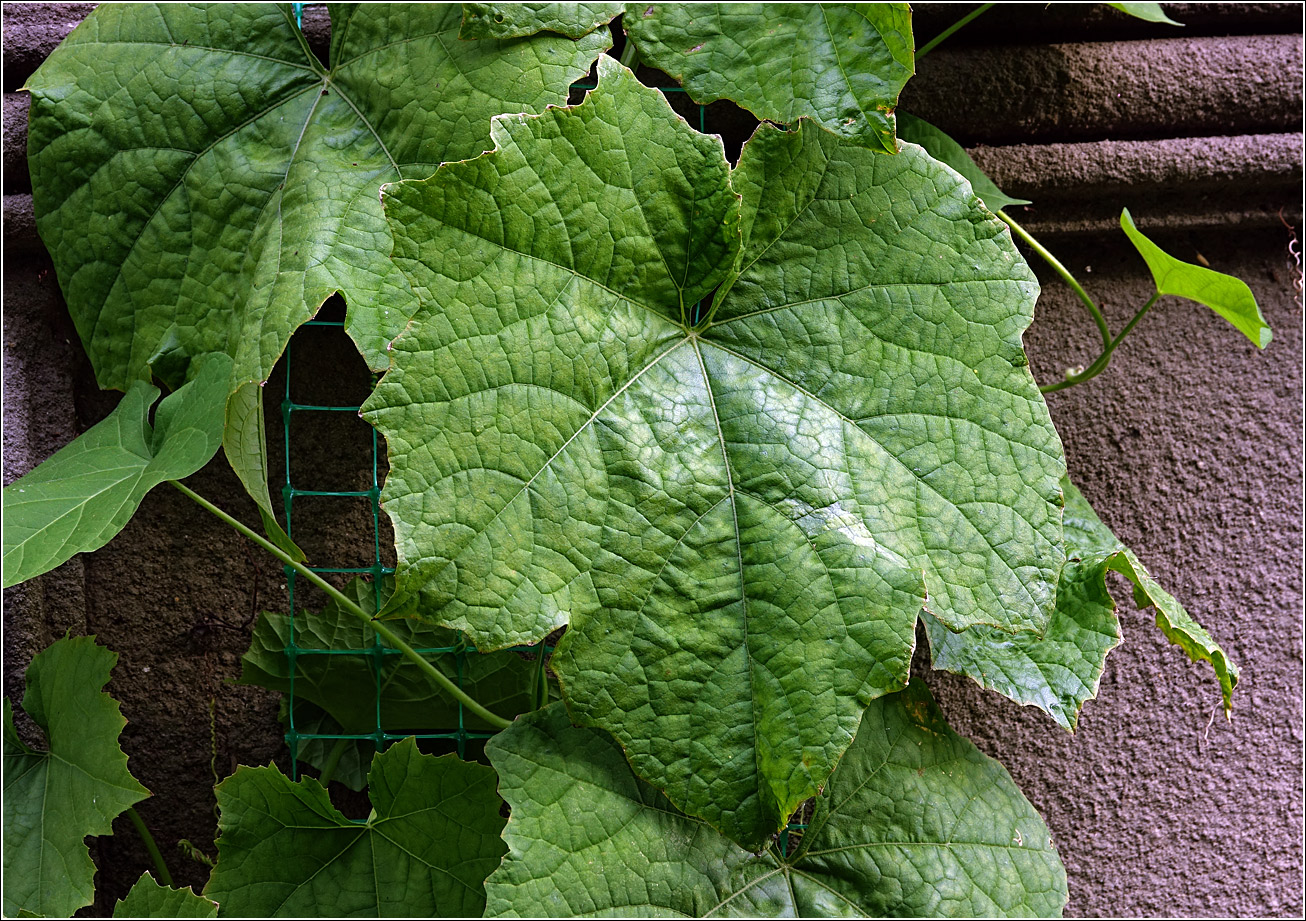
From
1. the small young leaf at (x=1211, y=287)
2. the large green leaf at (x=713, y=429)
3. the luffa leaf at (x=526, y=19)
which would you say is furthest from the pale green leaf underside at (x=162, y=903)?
the small young leaf at (x=1211, y=287)

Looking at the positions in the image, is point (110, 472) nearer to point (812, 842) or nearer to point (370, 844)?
point (370, 844)

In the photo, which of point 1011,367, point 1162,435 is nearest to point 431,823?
point 1011,367

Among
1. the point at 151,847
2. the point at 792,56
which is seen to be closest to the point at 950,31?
the point at 792,56

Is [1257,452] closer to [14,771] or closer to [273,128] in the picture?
[273,128]

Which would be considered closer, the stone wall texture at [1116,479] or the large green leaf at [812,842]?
the large green leaf at [812,842]

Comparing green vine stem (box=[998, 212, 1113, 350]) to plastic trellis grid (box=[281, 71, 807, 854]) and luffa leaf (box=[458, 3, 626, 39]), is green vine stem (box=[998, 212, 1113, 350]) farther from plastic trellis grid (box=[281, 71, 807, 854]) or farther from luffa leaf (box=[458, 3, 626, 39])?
luffa leaf (box=[458, 3, 626, 39])

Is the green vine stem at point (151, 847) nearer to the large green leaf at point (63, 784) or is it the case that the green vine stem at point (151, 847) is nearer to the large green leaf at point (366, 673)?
the large green leaf at point (63, 784)
